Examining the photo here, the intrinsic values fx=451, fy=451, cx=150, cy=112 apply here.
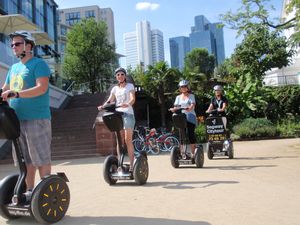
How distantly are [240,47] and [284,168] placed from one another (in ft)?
80.6

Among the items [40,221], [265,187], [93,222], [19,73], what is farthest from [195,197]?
[19,73]

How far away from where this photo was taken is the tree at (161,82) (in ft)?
77.9

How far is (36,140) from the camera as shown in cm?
490

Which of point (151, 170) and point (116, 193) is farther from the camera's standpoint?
point (151, 170)

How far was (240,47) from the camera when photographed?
31984mm

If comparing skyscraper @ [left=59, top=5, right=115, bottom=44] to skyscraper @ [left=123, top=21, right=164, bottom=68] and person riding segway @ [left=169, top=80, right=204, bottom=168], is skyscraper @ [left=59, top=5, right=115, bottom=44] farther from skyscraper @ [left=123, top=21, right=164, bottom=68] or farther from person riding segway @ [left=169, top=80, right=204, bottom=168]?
person riding segway @ [left=169, top=80, right=204, bottom=168]

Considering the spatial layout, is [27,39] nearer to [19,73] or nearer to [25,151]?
[19,73]

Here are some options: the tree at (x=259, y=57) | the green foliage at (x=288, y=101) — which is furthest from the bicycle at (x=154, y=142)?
the tree at (x=259, y=57)

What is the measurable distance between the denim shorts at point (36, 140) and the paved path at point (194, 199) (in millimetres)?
684

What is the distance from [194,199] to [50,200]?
187cm

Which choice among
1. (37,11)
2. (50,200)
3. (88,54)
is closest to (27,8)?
(37,11)

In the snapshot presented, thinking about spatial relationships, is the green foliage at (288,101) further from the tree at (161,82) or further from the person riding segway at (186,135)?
the person riding segway at (186,135)

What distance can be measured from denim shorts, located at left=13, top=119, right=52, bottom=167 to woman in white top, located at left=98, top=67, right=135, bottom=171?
7.52 feet

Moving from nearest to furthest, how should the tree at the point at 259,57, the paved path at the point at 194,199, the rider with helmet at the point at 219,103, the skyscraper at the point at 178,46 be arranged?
the paved path at the point at 194,199
the rider with helmet at the point at 219,103
the tree at the point at 259,57
the skyscraper at the point at 178,46
